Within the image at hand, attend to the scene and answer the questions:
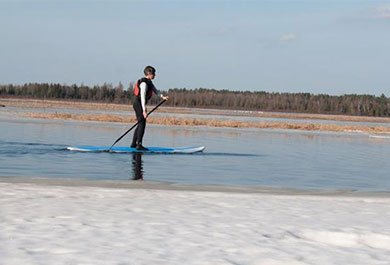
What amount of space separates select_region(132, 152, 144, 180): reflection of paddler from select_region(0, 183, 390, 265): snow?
105 inches

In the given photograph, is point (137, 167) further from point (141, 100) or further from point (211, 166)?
point (141, 100)

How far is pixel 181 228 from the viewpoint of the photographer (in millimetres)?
6039

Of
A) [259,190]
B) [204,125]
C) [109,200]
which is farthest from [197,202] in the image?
[204,125]

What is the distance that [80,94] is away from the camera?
15012 cm

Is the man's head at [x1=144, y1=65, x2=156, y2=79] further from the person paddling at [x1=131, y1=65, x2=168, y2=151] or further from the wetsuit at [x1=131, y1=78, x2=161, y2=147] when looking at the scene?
the wetsuit at [x1=131, y1=78, x2=161, y2=147]

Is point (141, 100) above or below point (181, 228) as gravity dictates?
above

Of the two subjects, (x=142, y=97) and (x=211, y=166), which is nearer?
(x=211, y=166)

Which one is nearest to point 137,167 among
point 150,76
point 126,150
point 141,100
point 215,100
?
point 126,150

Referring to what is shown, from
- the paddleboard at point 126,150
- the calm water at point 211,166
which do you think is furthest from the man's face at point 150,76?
the calm water at point 211,166

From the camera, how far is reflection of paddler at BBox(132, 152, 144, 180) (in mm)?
11285

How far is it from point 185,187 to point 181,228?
369 centimetres

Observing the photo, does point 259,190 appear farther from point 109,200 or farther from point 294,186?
point 109,200

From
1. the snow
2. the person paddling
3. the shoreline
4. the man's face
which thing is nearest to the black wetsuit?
the person paddling

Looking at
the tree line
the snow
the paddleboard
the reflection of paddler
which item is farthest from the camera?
the tree line
